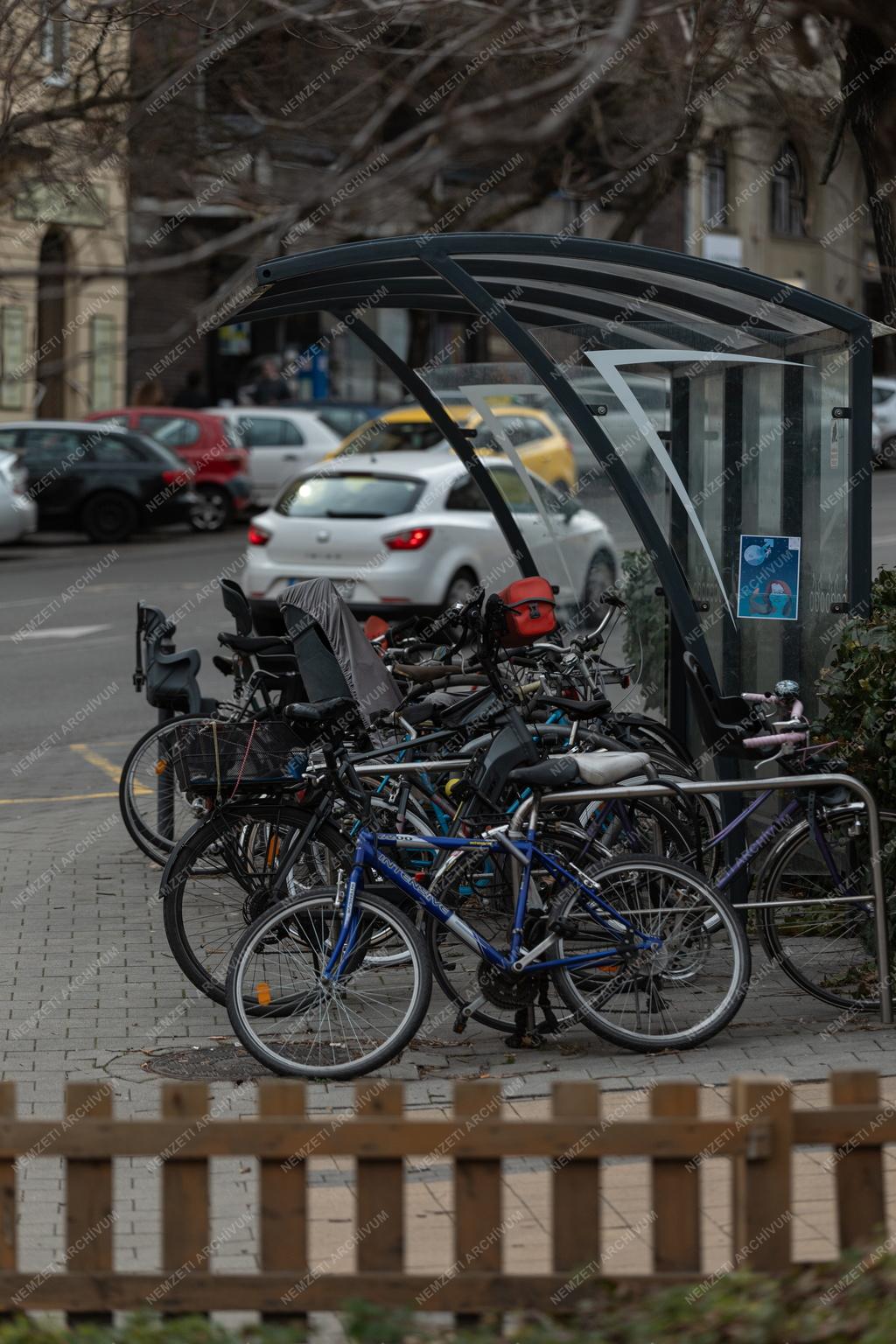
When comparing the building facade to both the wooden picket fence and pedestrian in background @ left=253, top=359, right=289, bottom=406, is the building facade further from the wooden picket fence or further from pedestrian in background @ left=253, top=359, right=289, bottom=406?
pedestrian in background @ left=253, top=359, right=289, bottom=406

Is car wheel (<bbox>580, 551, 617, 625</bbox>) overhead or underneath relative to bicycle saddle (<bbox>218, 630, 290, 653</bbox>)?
overhead

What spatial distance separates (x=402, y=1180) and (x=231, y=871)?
2.85m

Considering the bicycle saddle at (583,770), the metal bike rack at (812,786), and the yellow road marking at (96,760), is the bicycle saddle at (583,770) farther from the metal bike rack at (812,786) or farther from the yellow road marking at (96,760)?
the yellow road marking at (96,760)

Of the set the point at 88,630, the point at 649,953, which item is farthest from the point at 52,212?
the point at 649,953

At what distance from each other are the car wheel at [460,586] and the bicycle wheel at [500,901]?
34.6 feet

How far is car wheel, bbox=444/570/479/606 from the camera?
16.8 metres

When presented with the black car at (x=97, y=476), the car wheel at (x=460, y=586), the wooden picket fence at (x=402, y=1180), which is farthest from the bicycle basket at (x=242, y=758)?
the black car at (x=97, y=476)

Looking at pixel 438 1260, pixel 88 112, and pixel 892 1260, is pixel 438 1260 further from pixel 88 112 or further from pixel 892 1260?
pixel 88 112

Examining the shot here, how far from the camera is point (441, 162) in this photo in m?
3.73

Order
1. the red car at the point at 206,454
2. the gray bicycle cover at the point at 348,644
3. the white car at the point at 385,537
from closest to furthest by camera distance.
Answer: the gray bicycle cover at the point at 348,644
the white car at the point at 385,537
the red car at the point at 206,454

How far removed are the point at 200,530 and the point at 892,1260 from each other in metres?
24.4

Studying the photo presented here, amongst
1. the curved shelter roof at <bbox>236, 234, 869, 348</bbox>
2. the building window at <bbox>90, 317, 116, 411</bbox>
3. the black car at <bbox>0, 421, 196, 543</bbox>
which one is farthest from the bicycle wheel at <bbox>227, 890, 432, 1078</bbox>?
the building window at <bbox>90, 317, 116, 411</bbox>

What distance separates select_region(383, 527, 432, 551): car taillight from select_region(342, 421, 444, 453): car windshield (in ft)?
14.6

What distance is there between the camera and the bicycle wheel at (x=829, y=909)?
6488 mm
